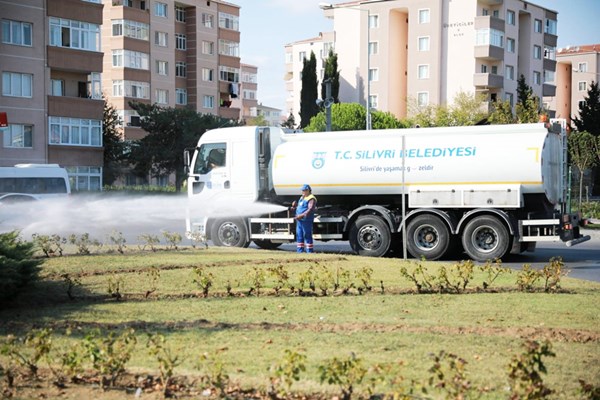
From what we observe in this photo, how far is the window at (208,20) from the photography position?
272 feet

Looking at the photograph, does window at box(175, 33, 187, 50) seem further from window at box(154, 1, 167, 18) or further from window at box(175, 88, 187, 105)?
window at box(175, 88, 187, 105)

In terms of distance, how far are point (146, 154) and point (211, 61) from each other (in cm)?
2807

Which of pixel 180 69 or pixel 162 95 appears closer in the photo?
pixel 162 95

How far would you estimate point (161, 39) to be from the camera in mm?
78125

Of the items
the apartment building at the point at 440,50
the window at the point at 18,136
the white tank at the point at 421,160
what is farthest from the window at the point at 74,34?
the white tank at the point at 421,160

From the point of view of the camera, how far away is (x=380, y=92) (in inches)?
3196

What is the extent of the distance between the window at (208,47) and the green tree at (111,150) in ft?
78.7

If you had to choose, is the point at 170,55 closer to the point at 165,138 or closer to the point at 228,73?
the point at 228,73

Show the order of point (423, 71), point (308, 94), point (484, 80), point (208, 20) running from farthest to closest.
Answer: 1. point (208, 20)
2. point (308, 94)
3. point (423, 71)
4. point (484, 80)

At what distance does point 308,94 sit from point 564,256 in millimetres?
57765

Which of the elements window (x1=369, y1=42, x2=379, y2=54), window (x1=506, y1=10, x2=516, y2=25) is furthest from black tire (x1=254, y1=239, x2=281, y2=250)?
window (x1=506, y1=10, x2=516, y2=25)

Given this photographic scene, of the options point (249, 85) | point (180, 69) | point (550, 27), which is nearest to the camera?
point (180, 69)

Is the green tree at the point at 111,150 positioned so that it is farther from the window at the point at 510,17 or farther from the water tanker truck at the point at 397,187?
the window at the point at 510,17

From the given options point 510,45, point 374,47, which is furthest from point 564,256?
point 510,45
